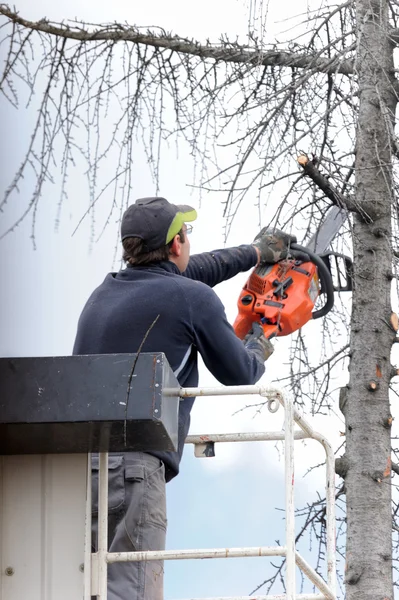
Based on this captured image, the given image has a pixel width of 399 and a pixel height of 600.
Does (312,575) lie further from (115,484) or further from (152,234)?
(152,234)

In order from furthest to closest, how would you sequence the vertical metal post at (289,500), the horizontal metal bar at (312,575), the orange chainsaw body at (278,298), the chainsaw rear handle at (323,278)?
the chainsaw rear handle at (323,278) → the orange chainsaw body at (278,298) → the horizontal metal bar at (312,575) → the vertical metal post at (289,500)

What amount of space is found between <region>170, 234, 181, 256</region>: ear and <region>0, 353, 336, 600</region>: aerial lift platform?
0.94 metres

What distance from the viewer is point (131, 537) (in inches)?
157

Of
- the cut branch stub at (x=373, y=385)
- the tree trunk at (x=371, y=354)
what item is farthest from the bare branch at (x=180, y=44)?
the cut branch stub at (x=373, y=385)

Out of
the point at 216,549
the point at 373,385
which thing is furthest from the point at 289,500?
the point at 373,385

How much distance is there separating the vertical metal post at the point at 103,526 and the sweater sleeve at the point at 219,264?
1.66 m

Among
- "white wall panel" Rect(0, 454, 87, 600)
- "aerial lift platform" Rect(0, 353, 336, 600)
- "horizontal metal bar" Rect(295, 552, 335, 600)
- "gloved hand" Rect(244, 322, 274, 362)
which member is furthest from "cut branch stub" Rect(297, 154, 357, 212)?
"white wall panel" Rect(0, 454, 87, 600)

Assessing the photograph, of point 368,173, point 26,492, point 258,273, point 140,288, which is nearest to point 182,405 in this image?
point 140,288

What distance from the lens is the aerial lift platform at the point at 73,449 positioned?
3.40 meters

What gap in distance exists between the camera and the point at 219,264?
5328 mm

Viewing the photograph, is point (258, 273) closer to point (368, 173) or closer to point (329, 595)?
point (368, 173)

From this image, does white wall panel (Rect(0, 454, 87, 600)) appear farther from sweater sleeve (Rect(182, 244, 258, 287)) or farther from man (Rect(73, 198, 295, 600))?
sweater sleeve (Rect(182, 244, 258, 287))

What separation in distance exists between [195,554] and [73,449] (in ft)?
1.60

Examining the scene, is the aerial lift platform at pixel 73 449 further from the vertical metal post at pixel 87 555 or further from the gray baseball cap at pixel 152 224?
the gray baseball cap at pixel 152 224
